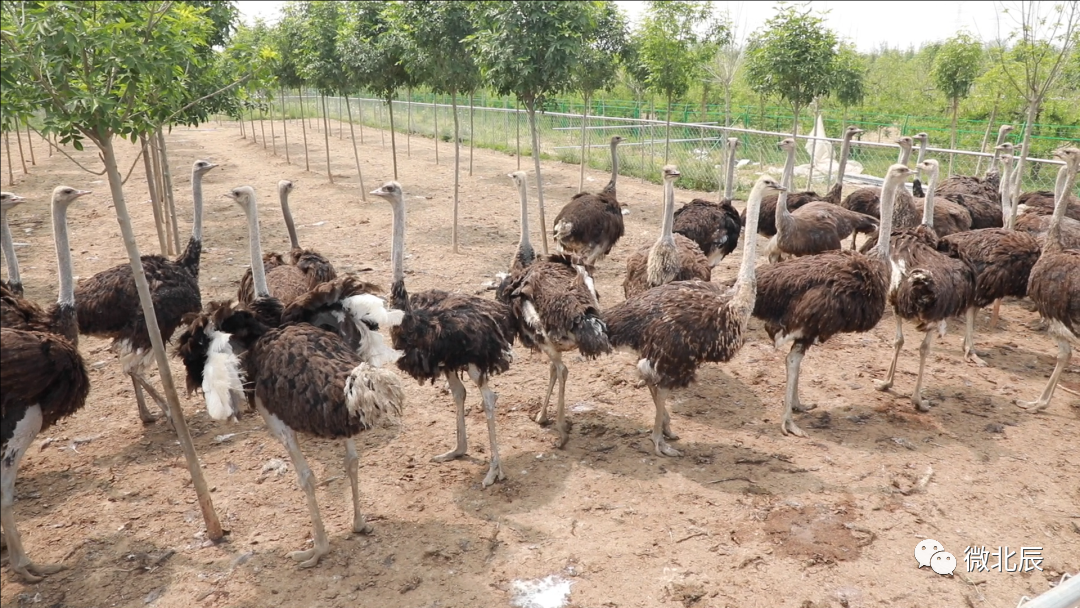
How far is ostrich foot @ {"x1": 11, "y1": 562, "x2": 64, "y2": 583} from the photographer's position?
4.08 metres

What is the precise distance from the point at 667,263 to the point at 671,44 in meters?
10.4

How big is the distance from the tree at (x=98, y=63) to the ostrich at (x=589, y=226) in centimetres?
577

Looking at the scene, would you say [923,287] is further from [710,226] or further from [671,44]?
[671,44]

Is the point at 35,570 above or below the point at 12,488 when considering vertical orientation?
below

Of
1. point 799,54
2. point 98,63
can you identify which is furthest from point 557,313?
point 799,54

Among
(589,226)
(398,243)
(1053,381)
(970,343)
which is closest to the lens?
(398,243)

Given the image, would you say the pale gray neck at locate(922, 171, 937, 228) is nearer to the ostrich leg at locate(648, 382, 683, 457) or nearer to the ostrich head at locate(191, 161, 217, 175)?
the ostrich leg at locate(648, 382, 683, 457)

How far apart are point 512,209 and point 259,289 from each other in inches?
387

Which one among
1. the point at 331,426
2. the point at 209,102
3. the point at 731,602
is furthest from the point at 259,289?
the point at 209,102

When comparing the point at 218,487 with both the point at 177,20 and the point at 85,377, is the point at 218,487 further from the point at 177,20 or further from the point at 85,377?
the point at 177,20

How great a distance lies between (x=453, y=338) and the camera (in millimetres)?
4945

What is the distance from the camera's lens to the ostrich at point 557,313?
524 centimetres

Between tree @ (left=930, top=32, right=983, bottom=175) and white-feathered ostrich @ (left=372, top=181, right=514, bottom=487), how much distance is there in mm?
17927

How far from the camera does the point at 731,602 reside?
13.0 feet
